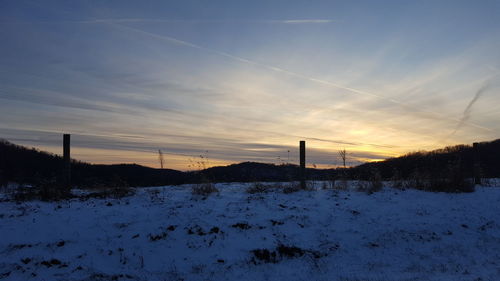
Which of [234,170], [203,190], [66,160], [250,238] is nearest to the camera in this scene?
[250,238]

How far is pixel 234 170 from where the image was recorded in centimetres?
2017

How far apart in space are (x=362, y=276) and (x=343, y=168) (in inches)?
326

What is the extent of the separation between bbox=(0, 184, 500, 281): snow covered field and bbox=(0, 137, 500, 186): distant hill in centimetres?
256

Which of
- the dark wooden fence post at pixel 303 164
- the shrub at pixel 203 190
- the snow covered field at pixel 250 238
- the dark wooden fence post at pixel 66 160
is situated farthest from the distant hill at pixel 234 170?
the snow covered field at pixel 250 238

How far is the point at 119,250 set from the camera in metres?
7.19

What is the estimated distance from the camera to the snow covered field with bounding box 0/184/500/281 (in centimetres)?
655

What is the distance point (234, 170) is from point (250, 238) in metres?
12.3

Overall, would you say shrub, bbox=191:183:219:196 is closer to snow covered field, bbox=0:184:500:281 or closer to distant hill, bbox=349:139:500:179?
snow covered field, bbox=0:184:500:281

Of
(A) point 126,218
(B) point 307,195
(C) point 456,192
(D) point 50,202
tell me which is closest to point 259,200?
(B) point 307,195

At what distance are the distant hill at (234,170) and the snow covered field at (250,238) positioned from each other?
256 cm

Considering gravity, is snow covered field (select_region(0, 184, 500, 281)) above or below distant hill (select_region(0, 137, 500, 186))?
below

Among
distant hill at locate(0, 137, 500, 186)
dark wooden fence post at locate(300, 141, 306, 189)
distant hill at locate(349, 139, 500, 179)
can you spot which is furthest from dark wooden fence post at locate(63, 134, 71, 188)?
distant hill at locate(349, 139, 500, 179)

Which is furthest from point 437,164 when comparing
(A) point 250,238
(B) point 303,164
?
(A) point 250,238

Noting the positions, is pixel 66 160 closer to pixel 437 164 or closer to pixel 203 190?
pixel 203 190
